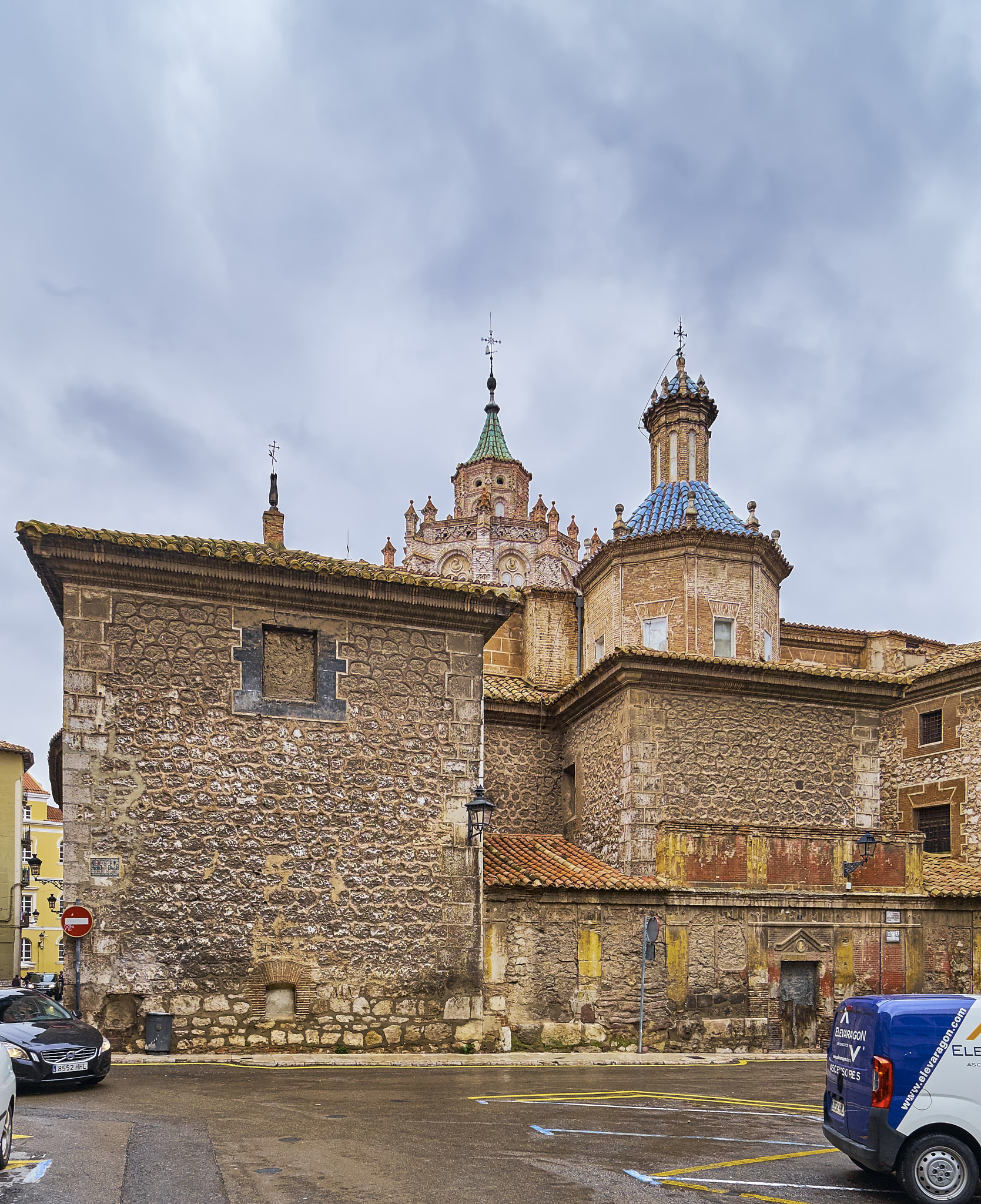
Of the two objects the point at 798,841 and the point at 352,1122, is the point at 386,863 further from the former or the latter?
the point at 798,841

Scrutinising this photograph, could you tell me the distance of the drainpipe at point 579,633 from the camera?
2753cm

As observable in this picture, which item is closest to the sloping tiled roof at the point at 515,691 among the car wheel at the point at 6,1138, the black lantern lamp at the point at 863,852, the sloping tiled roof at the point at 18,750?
the black lantern lamp at the point at 863,852

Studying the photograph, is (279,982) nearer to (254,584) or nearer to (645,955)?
(254,584)

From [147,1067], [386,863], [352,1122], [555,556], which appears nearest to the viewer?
[352,1122]

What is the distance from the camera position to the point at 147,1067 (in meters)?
13.5

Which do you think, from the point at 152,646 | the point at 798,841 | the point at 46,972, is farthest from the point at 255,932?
the point at 46,972

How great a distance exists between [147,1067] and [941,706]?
62.8 ft

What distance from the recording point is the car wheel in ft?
23.9

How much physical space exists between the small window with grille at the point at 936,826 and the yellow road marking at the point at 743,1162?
16.4 m

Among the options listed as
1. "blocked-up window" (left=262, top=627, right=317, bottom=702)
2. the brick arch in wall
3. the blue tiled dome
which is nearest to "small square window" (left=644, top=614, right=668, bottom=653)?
the blue tiled dome

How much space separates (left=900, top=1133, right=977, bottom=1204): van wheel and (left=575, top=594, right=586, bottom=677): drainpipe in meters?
20.4

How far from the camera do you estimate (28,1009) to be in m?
12.3

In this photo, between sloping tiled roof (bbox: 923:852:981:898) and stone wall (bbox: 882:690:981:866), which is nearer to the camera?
sloping tiled roof (bbox: 923:852:981:898)

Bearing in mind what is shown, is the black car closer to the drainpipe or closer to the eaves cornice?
the eaves cornice
